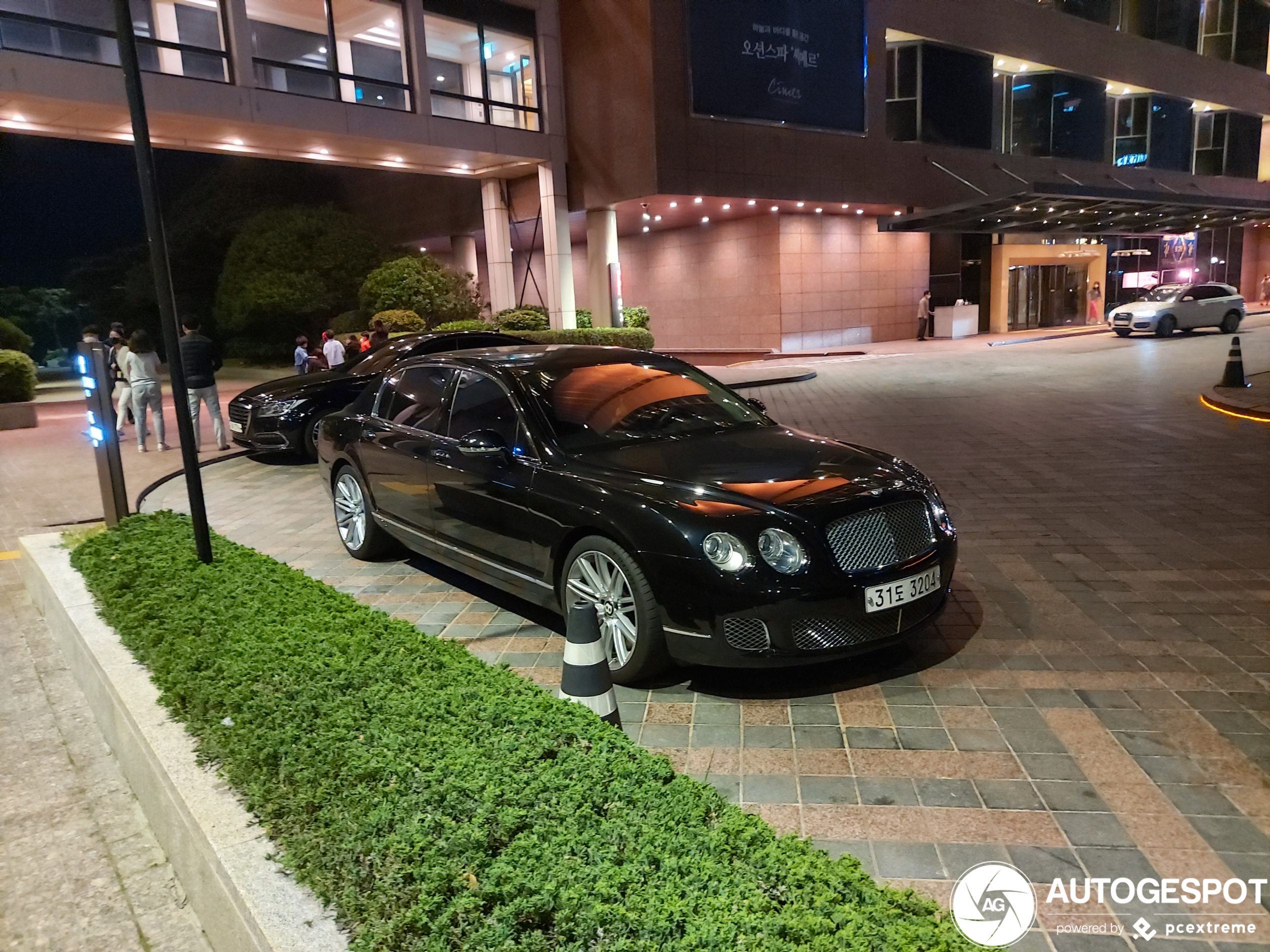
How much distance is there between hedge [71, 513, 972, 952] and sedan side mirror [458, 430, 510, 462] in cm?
130

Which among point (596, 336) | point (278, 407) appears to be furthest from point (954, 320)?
point (278, 407)

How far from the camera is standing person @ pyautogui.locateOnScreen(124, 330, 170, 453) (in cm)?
1184

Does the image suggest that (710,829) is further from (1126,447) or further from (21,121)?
(21,121)

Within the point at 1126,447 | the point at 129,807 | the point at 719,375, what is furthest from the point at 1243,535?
the point at 719,375

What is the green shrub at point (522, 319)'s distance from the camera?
22.9 meters

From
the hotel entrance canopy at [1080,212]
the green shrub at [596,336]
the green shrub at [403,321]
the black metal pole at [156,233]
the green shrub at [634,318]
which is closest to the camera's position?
the black metal pole at [156,233]

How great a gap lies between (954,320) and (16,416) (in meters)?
28.7

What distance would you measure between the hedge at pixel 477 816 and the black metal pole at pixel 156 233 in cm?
136

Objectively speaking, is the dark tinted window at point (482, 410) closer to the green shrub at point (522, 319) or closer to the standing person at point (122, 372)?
the standing person at point (122, 372)

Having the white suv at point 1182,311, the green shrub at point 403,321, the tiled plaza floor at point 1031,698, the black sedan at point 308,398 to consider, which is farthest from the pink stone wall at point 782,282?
the tiled plaza floor at point 1031,698

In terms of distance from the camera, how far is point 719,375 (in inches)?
859

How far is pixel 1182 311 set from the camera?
1053 inches

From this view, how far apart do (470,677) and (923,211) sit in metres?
29.8

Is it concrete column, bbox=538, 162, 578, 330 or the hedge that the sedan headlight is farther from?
concrete column, bbox=538, 162, 578, 330
